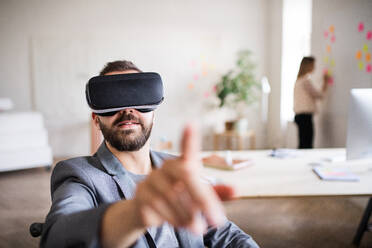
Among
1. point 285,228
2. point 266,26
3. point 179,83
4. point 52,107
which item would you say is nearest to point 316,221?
point 285,228

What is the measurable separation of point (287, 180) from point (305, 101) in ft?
8.47

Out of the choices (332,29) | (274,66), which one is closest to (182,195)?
(332,29)

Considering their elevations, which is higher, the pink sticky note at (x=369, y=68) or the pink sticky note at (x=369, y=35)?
the pink sticky note at (x=369, y=35)

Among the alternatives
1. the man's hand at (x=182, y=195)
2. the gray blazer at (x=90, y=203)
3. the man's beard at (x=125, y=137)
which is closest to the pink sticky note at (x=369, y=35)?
the gray blazer at (x=90, y=203)

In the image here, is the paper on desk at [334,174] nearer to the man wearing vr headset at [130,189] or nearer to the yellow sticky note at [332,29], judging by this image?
the man wearing vr headset at [130,189]

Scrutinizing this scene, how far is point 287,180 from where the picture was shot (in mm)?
1825

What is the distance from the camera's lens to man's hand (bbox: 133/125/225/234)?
0.51m

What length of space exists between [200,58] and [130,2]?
1457 millimetres

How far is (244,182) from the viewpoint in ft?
5.90

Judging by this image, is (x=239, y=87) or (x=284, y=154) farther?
(x=239, y=87)

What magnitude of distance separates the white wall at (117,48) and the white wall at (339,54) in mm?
1219

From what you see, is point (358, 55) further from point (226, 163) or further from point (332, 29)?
point (226, 163)

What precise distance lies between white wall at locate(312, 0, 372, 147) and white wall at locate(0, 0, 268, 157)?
48.0 inches

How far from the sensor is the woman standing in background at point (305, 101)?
4.05 m
